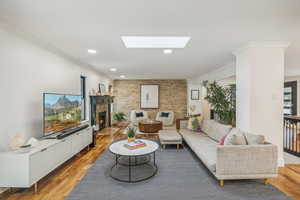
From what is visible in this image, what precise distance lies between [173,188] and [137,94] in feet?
20.4

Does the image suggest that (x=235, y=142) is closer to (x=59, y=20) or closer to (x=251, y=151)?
(x=251, y=151)

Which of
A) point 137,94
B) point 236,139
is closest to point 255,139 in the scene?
point 236,139

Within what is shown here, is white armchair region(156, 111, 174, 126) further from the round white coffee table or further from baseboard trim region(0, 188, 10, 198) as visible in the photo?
baseboard trim region(0, 188, 10, 198)

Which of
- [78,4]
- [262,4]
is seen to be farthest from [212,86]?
[78,4]

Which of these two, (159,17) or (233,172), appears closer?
(159,17)

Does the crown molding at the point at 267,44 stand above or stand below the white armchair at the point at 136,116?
above

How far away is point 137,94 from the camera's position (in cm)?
815

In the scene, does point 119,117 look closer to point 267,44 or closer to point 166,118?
point 166,118

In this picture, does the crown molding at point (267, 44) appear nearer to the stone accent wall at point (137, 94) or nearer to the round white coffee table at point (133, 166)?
the round white coffee table at point (133, 166)

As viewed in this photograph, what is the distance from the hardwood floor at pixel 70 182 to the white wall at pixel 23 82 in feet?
2.46

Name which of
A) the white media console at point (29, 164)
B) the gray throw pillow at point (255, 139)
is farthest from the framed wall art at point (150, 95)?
the gray throw pillow at point (255, 139)

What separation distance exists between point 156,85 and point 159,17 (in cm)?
627

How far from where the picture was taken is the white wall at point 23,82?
218 centimetres

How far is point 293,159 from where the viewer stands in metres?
3.29
